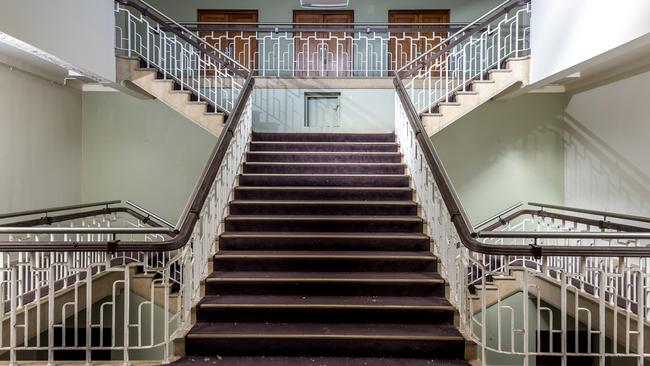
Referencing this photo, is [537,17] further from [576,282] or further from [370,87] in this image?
[576,282]

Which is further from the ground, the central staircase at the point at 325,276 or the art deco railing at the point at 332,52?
the art deco railing at the point at 332,52

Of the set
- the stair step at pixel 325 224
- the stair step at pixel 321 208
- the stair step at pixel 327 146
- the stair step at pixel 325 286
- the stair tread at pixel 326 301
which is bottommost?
the stair tread at pixel 326 301

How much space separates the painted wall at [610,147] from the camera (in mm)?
6438

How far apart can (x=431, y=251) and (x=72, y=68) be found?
5475mm

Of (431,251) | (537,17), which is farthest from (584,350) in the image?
(537,17)

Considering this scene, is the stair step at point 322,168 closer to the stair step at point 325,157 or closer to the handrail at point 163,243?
the stair step at point 325,157

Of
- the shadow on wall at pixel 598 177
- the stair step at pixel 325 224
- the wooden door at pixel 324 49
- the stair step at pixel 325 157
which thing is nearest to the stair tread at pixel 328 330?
the stair step at pixel 325 224

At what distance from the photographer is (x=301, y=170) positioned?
19.8 ft

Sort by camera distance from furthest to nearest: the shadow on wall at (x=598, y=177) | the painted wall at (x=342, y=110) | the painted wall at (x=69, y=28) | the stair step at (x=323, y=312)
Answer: the painted wall at (x=342, y=110)
the shadow on wall at (x=598, y=177)
the painted wall at (x=69, y=28)
the stair step at (x=323, y=312)

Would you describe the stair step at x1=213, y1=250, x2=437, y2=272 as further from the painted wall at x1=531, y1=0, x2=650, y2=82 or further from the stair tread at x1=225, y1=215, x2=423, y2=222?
the painted wall at x1=531, y1=0, x2=650, y2=82

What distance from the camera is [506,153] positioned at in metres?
8.93

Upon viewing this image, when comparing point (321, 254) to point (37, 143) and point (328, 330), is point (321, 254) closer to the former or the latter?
point (328, 330)

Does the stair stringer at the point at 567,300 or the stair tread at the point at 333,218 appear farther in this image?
the stair tread at the point at 333,218

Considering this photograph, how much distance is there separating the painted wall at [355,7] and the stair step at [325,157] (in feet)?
18.5
